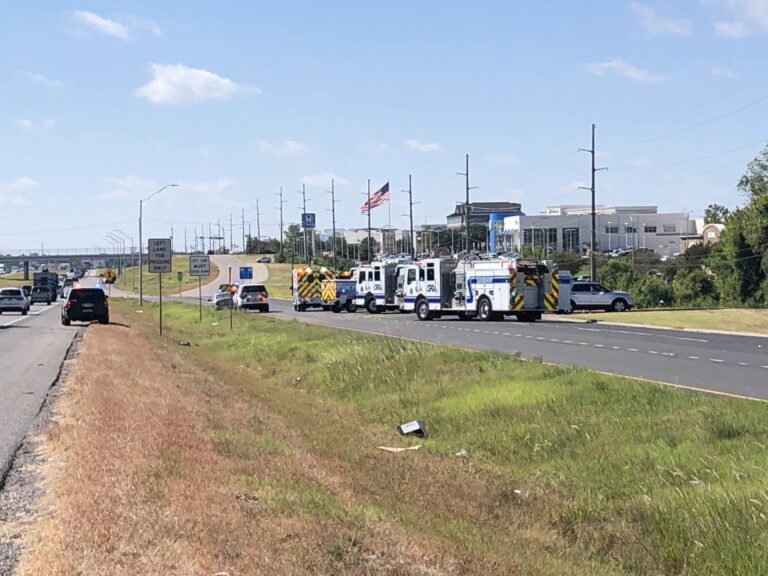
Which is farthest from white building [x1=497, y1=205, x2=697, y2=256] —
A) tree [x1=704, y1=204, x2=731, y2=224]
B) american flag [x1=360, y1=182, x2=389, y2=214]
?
american flag [x1=360, y1=182, x2=389, y2=214]

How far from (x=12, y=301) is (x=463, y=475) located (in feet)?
184

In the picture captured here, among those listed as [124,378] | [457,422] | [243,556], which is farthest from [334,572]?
[124,378]

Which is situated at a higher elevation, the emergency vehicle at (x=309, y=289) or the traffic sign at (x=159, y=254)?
the traffic sign at (x=159, y=254)

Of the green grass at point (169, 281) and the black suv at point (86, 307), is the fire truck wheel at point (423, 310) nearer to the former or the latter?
the black suv at point (86, 307)

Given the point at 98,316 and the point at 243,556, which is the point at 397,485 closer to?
the point at 243,556

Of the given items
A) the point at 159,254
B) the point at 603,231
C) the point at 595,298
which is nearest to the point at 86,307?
the point at 159,254

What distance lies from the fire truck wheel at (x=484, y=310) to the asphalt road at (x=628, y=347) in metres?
1.46

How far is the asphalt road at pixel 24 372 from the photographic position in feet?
46.1

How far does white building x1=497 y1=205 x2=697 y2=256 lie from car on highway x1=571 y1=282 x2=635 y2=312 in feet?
302

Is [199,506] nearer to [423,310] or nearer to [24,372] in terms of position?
Answer: [24,372]

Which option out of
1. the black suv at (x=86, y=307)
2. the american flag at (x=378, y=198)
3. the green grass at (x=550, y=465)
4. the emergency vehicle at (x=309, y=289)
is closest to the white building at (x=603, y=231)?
the american flag at (x=378, y=198)

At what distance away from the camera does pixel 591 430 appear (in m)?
13.8

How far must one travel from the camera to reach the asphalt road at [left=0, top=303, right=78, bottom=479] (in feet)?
46.1

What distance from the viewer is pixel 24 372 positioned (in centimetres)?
2306
